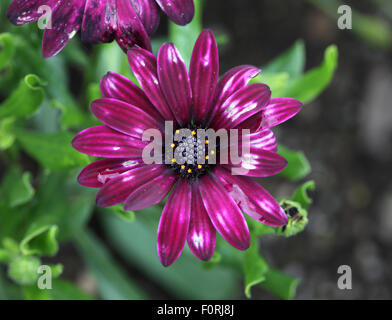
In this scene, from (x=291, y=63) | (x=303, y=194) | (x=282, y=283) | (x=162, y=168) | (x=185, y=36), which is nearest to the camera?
(x=162, y=168)

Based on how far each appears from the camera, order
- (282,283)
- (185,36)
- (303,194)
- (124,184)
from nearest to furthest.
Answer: (124,184) → (303,194) → (282,283) → (185,36)

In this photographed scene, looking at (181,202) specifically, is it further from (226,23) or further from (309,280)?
(226,23)

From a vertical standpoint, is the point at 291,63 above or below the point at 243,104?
above

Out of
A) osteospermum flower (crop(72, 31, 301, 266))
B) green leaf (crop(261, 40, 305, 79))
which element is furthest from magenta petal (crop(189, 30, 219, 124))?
green leaf (crop(261, 40, 305, 79))

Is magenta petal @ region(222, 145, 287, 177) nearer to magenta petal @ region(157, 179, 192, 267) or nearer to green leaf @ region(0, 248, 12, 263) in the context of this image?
magenta petal @ region(157, 179, 192, 267)

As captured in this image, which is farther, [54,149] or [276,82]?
[276,82]

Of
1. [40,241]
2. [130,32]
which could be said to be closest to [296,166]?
[130,32]

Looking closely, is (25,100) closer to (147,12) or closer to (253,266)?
(147,12)
